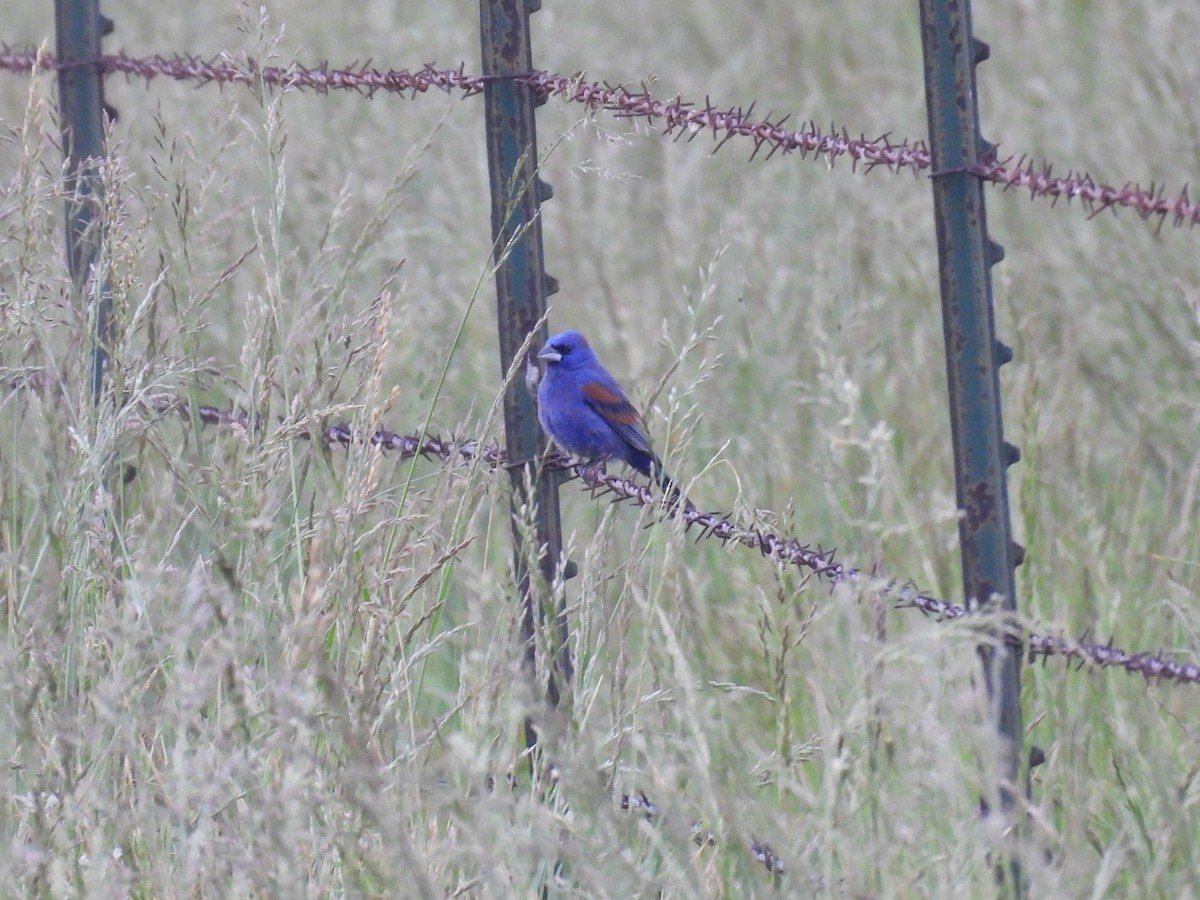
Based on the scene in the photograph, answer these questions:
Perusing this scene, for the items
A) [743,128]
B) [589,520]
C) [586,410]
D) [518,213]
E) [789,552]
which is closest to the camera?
[789,552]

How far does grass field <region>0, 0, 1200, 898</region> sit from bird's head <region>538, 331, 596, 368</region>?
0.21 meters

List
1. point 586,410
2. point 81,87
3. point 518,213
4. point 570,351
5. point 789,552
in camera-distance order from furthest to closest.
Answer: point 570,351 → point 586,410 → point 81,87 → point 518,213 → point 789,552

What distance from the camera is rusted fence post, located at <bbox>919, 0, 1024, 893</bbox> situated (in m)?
2.12

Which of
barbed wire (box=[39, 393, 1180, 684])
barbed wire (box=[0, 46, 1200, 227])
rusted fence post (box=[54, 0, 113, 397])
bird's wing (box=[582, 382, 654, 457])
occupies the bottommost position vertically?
barbed wire (box=[39, 393, 1180, 684])

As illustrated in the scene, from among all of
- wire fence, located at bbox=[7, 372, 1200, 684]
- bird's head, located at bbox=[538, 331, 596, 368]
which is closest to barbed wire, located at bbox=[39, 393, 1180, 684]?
wire fence, located at bbox=[7, 372, 1200, 684]

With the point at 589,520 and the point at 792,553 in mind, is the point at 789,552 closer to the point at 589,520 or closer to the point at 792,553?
the point at 792,553

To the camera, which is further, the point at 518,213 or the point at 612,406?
the point at 612,406

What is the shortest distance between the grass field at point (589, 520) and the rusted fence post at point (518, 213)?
8 centimetres

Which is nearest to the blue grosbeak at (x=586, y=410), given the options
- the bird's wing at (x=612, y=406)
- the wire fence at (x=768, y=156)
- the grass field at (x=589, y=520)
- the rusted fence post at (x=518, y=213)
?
the bird's wing at (x=612, y=406)

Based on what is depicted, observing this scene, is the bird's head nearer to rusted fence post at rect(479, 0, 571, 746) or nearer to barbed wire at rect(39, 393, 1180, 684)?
barbed wire at rect(39, 393, 1180, 684)

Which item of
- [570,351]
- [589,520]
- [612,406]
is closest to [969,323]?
[612,406]

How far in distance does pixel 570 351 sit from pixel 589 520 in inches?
36.3

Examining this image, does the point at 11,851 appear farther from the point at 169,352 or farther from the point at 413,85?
the point at 413,85

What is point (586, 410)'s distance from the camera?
13.3 feet
